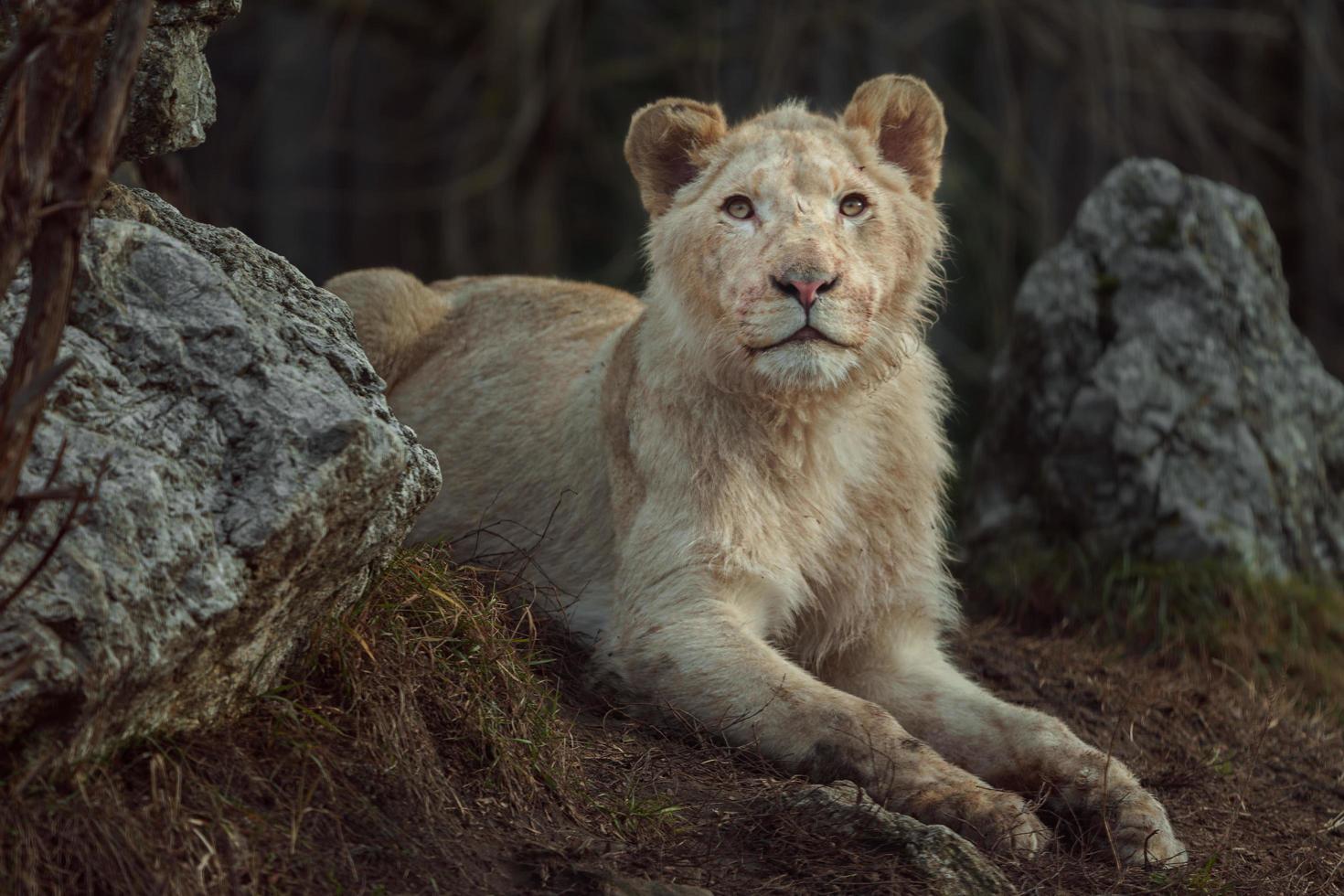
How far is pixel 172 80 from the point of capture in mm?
3857

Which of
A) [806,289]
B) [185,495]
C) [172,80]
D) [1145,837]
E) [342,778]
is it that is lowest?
[1145,837]

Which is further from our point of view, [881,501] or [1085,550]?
[1085,550]

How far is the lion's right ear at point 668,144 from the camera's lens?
467 cm

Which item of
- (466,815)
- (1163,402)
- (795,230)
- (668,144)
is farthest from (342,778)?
(1163,402)

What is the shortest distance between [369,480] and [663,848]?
1.03 metres

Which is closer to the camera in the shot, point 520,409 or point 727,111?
Answer: point 520,409

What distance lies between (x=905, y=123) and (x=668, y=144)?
0.73 meters

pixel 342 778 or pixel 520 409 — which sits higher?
pixel 520 409

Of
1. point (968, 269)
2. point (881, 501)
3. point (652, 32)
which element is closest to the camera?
point (881, 501)

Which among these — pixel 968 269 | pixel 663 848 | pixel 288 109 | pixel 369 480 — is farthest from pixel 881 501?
pixel 288 109

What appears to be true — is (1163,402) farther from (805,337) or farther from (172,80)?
(172,80)

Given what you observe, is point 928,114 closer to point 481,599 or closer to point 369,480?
point 481,599

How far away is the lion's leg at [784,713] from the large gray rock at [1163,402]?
248 centimetres

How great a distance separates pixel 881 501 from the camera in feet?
15.0
